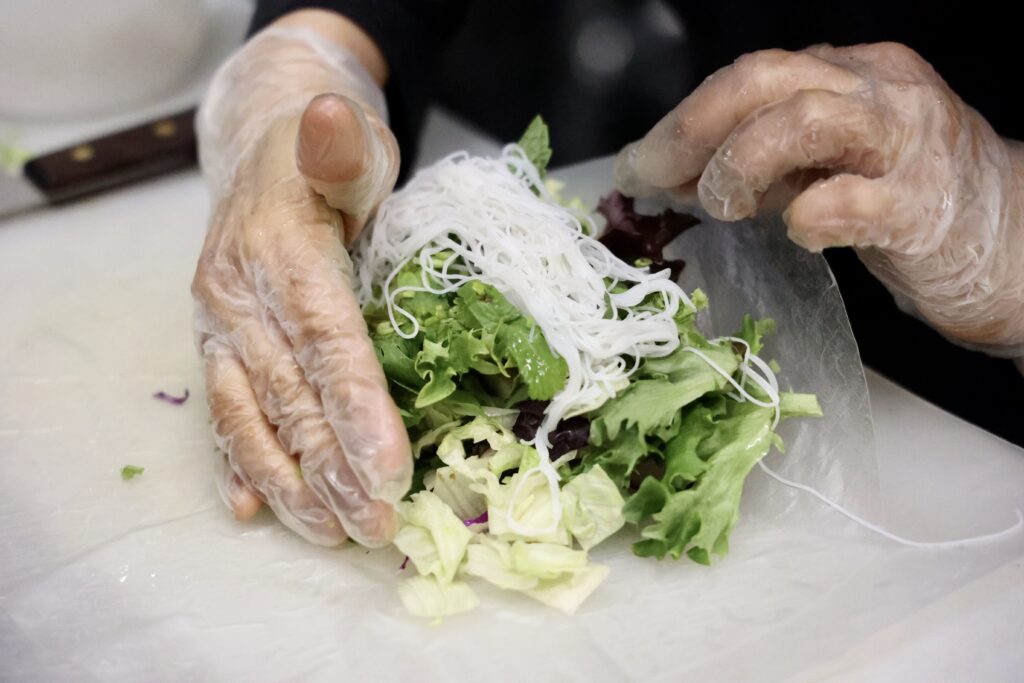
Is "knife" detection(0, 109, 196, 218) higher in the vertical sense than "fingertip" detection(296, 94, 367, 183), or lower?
lower

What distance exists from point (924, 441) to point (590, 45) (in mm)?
1250

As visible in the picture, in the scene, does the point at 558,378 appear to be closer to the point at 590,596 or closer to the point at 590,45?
the point at 590,596

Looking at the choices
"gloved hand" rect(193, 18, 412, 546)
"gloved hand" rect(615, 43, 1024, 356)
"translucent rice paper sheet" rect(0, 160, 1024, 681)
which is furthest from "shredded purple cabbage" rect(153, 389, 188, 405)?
"gloved hand" rect(615, 43, 1024, 356)

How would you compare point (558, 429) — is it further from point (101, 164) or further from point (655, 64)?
point (101, 164)

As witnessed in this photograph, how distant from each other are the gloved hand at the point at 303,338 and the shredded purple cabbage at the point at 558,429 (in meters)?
0.18

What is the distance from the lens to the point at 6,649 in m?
1.00

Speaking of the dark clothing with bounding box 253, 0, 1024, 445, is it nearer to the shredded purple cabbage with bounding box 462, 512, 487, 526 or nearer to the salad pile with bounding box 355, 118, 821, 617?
the salad pile with bounding box 355, 118, 821, 617

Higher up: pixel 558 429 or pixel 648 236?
pixel 648 236

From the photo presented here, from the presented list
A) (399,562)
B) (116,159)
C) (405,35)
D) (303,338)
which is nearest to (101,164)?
(116,159)

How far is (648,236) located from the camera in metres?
1.27

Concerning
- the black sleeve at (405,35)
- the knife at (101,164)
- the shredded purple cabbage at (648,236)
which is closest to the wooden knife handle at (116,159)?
the knife at (101,164)

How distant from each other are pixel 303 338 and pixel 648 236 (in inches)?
20.5

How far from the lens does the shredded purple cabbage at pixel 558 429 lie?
110 centimetres

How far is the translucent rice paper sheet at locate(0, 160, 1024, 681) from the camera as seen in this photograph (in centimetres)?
98
